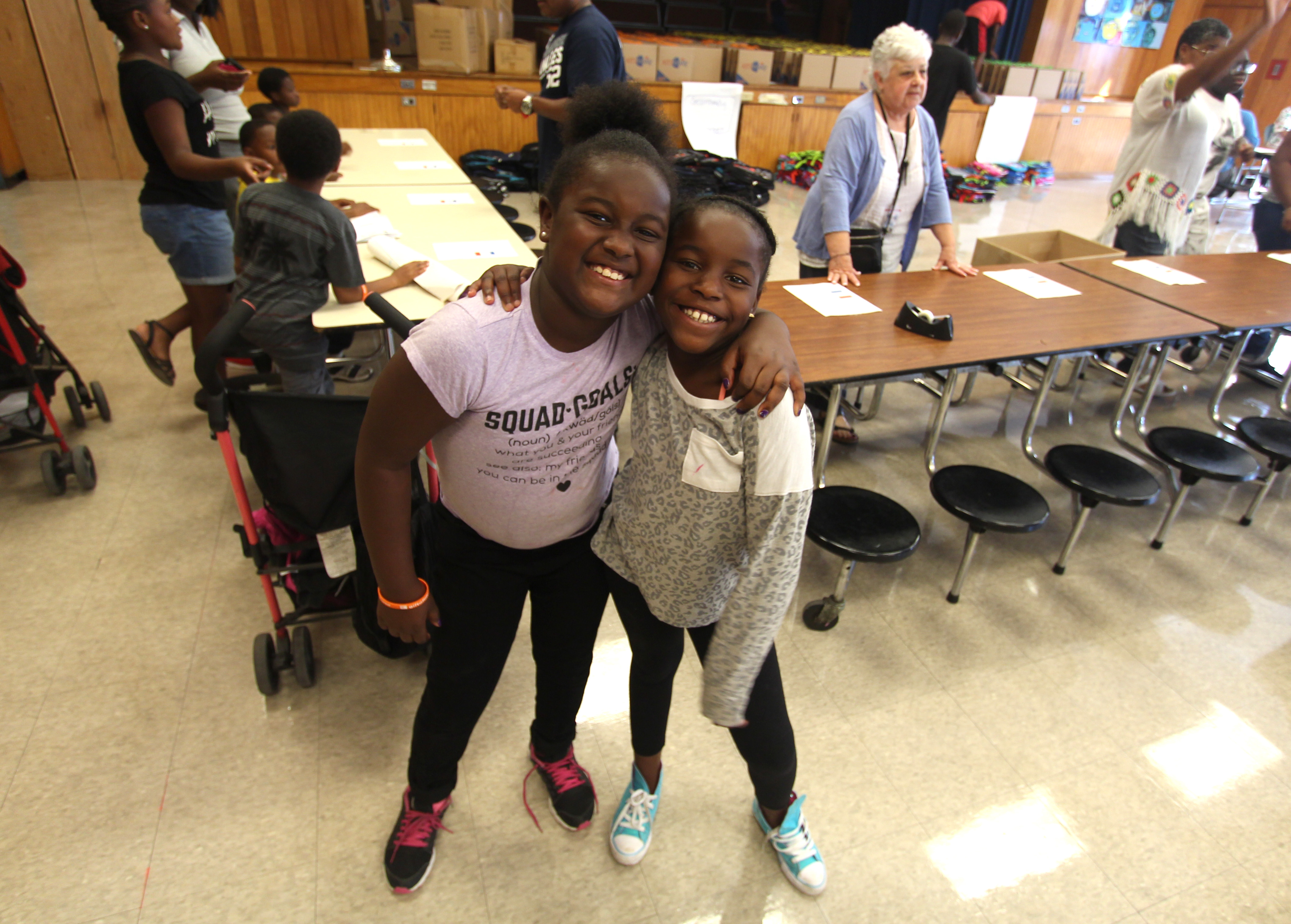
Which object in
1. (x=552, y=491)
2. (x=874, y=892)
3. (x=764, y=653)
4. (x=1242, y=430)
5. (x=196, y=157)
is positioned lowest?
(x=874, y=892)

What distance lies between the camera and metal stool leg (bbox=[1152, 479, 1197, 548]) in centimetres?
268

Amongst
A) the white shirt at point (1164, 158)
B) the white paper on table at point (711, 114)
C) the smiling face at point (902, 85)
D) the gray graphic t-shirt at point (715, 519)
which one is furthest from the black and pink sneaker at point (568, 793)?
the white paper on table at point (711, 114)

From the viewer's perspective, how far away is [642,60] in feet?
22.8

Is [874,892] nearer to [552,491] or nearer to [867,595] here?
[867,595]

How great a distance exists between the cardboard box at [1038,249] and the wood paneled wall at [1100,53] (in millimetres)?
6808

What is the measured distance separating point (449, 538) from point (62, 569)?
179cm

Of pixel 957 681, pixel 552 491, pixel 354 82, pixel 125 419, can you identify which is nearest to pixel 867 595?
pixel 957 681

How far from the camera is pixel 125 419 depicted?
3.06 metres

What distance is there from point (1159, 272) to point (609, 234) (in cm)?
342

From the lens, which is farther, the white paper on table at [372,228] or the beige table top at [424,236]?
the white paper on table at [372,228]

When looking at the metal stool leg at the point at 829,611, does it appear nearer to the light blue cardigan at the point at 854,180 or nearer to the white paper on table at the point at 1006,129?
the light blue cardigan at the point at 854,180

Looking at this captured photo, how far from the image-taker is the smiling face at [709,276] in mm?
984

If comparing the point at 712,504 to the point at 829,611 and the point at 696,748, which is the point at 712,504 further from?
the point at 829,611

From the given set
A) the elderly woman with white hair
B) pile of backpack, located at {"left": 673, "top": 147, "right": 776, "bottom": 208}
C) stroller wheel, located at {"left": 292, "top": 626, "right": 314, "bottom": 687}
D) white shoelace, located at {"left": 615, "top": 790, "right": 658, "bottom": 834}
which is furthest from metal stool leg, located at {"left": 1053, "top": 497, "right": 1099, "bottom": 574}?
pile of backpack, located at {"left": 673, "top": 147, "right": 776, "bottom": 208}
